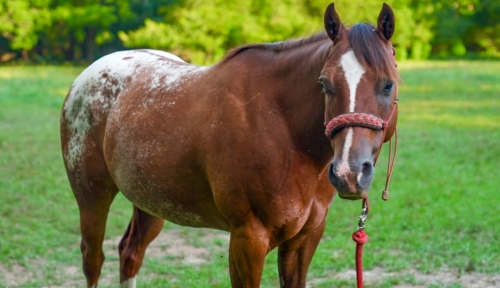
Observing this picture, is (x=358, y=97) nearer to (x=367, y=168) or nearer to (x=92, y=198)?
(x=367, y=168)

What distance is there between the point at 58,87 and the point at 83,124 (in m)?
17.1

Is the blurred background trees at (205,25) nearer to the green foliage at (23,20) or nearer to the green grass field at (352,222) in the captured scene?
the green foliage at (23,20)

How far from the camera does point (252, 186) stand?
111 inches

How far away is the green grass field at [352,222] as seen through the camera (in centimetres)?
488

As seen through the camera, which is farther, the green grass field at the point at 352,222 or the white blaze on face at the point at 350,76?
the green grass field at the point at 352,222

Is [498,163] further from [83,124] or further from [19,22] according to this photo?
[19,22]

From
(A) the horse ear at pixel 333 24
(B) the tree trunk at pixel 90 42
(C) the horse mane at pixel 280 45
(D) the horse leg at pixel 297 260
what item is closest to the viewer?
(A) the horse ear at pixel 333 24

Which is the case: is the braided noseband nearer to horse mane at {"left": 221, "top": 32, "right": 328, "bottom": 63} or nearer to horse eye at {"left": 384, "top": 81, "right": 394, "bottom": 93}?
horse eye at {"left": 384, "top": 81, "right": 394, "bottom": 93}

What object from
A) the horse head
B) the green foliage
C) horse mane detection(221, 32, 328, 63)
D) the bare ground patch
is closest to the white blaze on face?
the horse head

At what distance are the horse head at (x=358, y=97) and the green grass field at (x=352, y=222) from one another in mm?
355

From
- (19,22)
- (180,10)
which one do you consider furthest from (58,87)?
(19,22)

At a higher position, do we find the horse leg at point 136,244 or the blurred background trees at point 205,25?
the blurred background trees at point 205,25

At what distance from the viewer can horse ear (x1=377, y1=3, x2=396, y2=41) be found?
2.51m

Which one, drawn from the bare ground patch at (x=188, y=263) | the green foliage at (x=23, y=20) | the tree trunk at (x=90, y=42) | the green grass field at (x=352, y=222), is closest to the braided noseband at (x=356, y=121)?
the green grass field at (x=352, y=222)
